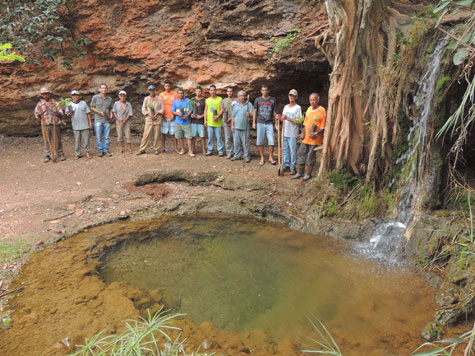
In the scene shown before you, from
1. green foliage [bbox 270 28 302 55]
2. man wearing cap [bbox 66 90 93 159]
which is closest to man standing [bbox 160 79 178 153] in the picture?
man wearing cap [bbox 66 90 93 159]

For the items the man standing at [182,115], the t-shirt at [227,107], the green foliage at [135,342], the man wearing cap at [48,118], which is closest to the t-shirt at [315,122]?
the t-shirt at [227,107]

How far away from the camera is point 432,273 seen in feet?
14.6

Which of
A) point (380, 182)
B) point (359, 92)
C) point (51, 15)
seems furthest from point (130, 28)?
point (380, 182)

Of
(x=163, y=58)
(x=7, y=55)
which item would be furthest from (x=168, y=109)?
(x=7, y=55)

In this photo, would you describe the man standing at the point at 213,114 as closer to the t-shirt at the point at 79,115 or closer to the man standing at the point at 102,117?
the man standing at the point at 102,117

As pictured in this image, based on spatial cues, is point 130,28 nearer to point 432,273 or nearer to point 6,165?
point 6,165

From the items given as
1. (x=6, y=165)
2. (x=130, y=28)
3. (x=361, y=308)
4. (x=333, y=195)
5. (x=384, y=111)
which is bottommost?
(x=361, y=308)

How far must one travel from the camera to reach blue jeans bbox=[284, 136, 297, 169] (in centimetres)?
727

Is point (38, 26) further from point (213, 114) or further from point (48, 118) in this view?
point (213, 114)

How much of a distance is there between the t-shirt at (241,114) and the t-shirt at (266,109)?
0.82 feet

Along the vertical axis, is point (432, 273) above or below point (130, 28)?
below

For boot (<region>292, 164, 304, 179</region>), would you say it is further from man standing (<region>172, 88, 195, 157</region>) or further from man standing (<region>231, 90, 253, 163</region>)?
man standing (<region>172, 88, 195, 157</region>)

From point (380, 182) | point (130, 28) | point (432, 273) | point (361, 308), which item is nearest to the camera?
point (361, 308)

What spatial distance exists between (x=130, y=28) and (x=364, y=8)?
6.80 meters
